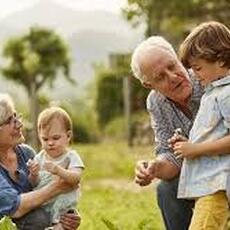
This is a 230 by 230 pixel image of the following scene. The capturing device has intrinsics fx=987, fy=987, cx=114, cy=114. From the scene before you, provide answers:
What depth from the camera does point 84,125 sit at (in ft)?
119

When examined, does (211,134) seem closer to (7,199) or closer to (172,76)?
(172,76)

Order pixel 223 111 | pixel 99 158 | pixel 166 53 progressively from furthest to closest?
pixel 99 158 < pixel 166 53 < pixel 223 111

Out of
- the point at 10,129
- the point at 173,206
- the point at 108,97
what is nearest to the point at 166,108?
the point at 173,206

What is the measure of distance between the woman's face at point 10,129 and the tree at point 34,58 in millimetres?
28202

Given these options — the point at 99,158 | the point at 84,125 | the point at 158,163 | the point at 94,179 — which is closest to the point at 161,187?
the point at 158,163

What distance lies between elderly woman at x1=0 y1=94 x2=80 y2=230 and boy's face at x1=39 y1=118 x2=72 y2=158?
0.46ft

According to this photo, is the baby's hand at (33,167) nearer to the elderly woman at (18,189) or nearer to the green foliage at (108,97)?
the elderly woman at (18,189)

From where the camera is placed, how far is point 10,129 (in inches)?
200

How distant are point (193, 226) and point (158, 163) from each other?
0.59 meters

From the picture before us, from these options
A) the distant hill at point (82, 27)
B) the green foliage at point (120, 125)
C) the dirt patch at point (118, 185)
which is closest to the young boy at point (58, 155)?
the dirt patch at point (118, 185)

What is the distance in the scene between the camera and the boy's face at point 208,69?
4594mm

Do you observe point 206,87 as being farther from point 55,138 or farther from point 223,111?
point 55,138

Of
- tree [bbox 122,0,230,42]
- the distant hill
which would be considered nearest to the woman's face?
tree [bbox 122,0,230,42]

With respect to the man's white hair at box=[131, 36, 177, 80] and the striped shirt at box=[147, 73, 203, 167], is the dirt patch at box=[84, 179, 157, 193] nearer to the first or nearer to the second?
the striped shirt at box=[147, 73, 203, 167]
